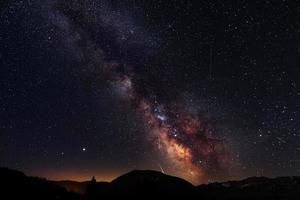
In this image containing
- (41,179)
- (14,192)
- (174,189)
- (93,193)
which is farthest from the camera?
(174,189)

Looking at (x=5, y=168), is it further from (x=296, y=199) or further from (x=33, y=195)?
(x=296, y=199)

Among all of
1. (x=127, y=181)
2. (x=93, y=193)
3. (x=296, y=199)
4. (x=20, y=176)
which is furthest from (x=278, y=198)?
(x=93, y=193)

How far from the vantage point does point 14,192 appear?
7969 cm

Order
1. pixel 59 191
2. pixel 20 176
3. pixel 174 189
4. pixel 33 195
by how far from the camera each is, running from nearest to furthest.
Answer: pixel 33 195, pixel 20 176, pixel 59 191, pixel 174 189

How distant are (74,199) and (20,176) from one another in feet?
71.9

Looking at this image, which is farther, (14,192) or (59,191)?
(59,191)

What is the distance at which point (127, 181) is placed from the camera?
195 m

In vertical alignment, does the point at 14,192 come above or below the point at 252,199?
below

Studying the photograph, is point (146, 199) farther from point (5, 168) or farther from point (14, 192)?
point (5, 168)

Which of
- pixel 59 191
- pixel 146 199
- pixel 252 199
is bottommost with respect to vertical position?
pixel 146 199

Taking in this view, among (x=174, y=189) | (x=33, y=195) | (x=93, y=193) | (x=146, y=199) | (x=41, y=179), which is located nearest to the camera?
(x=146, y=199)

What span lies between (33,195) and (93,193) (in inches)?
1241

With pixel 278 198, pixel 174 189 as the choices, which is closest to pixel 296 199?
pixel 278 198

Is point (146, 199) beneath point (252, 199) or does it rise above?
beneath
